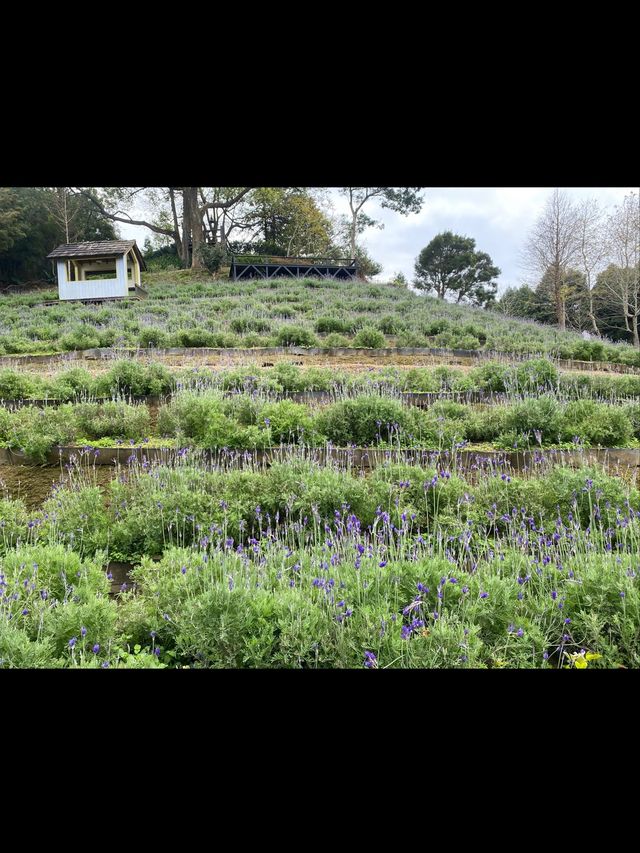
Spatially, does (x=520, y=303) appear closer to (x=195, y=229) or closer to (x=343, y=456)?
(x=195, y=229)

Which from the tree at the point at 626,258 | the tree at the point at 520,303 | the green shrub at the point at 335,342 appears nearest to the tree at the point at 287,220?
the green shrub at the point at 335,342

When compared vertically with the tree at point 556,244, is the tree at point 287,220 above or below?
above

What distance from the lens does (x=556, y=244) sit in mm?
9367

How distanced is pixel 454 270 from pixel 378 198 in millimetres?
2902

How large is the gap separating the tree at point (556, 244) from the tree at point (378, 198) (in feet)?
8.02

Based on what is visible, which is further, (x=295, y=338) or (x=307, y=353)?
(x=295, y=338)

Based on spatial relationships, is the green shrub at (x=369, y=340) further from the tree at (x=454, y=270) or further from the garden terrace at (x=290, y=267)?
the garden terrace at (x=290, y=267)

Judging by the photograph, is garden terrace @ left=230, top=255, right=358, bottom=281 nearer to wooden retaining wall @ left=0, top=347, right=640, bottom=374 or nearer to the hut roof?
the hut roof

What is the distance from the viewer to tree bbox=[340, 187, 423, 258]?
35.3 ft

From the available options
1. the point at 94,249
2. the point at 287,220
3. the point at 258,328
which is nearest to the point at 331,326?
the point at 258,328

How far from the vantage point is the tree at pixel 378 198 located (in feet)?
35.3

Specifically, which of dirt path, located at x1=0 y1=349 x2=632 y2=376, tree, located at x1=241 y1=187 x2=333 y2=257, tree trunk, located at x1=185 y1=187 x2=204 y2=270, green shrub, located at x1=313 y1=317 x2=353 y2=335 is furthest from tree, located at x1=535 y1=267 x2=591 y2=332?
tree trunk, located at x1=185 y1=187 x2=204 y2=270

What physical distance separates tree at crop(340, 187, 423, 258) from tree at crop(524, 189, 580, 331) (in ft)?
8.02
